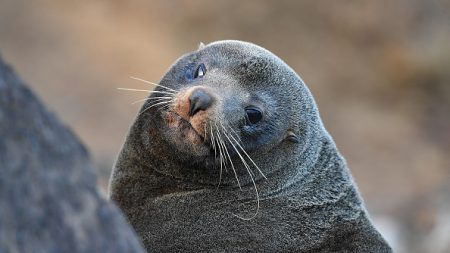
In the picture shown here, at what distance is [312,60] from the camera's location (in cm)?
2152

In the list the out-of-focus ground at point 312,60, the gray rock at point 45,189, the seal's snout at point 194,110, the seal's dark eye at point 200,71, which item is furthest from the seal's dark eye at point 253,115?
the out-of-focus ground at point 312,60

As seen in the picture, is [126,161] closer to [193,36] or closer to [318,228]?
[318,228]

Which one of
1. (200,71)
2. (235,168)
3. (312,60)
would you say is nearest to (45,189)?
(235,168)

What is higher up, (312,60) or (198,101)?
(312,60)

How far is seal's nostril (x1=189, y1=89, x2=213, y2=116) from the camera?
553 centimetres

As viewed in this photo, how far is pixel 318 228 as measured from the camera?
19.0 feet

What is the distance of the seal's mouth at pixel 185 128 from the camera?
18.4 feet

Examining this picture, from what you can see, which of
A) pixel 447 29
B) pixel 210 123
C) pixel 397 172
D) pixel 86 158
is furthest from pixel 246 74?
pixel 447 29

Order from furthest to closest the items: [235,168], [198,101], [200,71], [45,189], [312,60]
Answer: [312,60]
[200,71]
[235,168]
[198,101]
[45,189]

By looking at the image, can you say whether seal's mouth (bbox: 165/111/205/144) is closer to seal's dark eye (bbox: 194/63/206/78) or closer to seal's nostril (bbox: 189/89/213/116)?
seal's nostril (bbox: 189/89/213/116)

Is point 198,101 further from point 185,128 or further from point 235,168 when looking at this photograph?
point 235,168

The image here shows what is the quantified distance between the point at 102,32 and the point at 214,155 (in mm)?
15272

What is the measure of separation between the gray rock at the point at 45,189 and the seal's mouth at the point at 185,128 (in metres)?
2.46

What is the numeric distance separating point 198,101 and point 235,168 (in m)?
0.64
